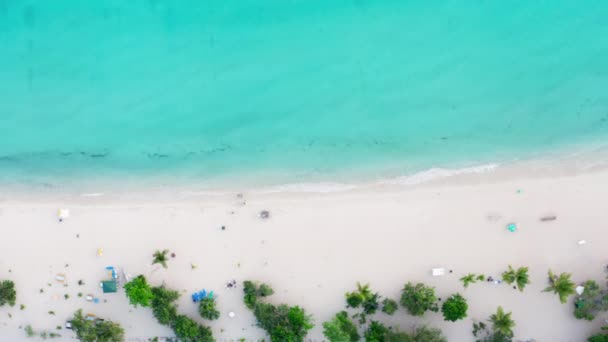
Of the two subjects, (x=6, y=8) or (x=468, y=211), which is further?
(x=6, y=8)

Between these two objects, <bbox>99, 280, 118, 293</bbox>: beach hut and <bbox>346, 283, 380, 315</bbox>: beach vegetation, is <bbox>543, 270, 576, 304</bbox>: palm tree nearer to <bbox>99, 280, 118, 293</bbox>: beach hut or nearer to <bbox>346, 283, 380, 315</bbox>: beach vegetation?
<bbox>346, 283, 380, 315</bbox>: beach vegetation

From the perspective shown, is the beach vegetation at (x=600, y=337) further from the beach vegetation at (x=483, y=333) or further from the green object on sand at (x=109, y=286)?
the green object on sand at (x=109, y=286)

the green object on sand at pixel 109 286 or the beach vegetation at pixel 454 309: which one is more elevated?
the green object on sand at pixel 109 286

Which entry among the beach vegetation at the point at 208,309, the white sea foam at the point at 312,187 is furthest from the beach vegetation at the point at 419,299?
the beach vegetation at the point at 208,309

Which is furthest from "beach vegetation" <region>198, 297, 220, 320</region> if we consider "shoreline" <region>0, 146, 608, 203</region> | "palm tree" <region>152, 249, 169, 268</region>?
"shoreline" <region>0, 146, 608, 203</region>

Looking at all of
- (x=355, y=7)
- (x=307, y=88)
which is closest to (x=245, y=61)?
(x=307, y=88)

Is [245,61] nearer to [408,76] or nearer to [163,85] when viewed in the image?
[163,85]

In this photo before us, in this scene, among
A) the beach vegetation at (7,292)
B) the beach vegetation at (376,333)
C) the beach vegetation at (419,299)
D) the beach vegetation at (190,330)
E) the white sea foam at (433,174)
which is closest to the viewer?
the beach vegetation at (419,299)
